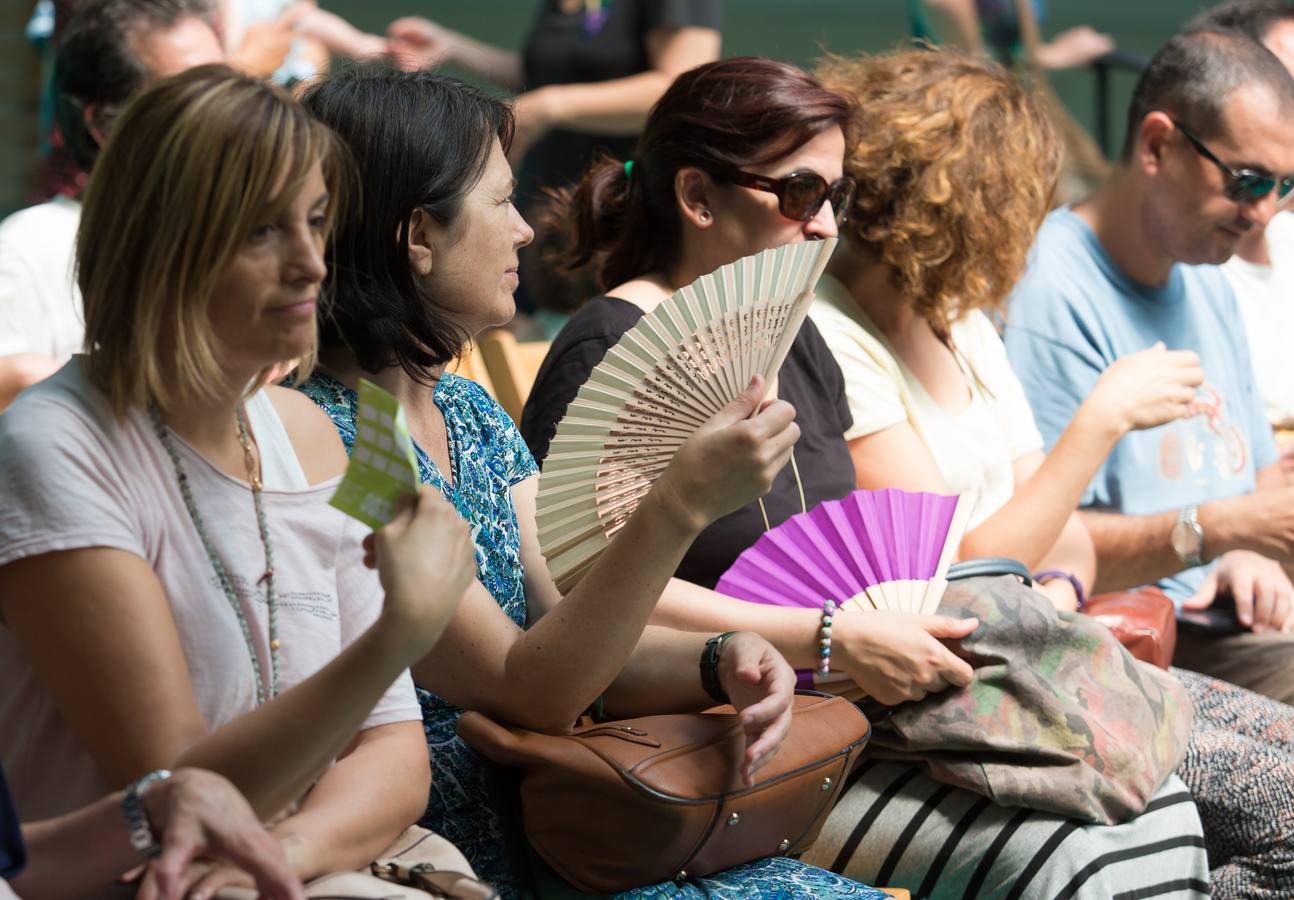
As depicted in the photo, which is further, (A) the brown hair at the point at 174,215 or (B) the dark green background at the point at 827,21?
(B) the dark green background at the point at 827,21

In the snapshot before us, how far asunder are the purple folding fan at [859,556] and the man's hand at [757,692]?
14.2 inches

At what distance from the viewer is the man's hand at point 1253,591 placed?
366cm

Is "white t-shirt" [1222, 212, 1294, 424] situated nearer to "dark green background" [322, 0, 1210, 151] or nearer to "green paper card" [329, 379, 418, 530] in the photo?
"dark green background" [322, 0, 1210, 151]

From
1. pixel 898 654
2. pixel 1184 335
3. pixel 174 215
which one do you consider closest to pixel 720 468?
pixel 898 654

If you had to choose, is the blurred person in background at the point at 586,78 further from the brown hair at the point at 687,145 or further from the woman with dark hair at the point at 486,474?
the woman with dark hair at the point at 486,474

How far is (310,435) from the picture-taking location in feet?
6.60

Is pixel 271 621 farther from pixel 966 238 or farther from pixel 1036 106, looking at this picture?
pixel 1036 106

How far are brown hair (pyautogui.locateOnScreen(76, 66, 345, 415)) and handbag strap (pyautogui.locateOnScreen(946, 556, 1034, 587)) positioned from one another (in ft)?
4.69

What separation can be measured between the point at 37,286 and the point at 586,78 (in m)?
1.88

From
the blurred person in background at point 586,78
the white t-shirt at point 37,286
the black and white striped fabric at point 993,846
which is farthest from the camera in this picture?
the blurred person in background at point 586,78

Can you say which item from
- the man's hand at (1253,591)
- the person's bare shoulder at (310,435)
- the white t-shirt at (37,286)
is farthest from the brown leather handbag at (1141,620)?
the white t-shirt at (37,286)

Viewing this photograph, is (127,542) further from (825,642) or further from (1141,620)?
(1141,620)

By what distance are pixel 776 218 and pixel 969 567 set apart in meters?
0.73

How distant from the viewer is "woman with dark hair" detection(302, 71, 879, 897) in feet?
6.72
